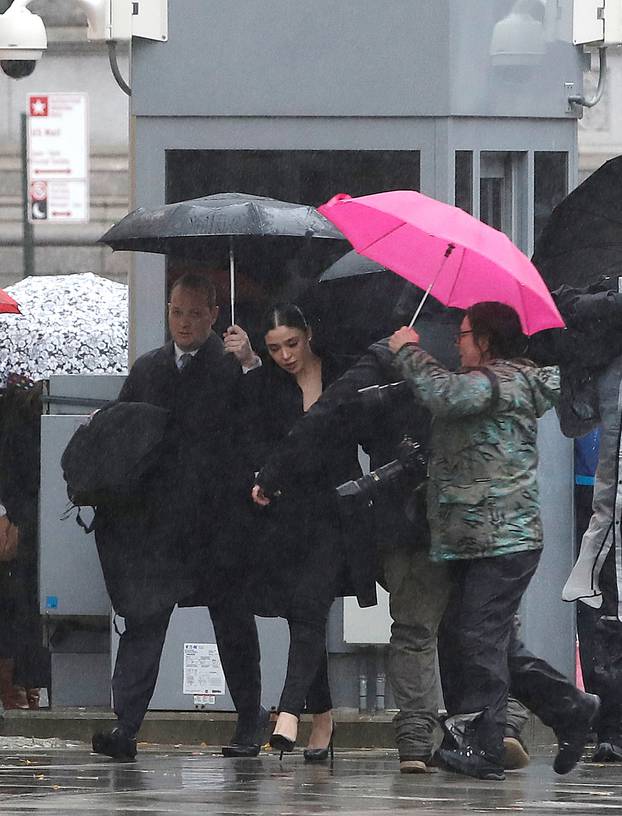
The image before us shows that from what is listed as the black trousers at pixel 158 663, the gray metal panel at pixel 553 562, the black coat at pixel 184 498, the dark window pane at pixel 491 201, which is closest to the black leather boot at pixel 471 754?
the black trousers at pixel 158 663

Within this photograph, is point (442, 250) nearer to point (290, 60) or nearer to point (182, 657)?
point (290, 60)

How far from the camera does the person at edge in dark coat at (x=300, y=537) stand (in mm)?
8211

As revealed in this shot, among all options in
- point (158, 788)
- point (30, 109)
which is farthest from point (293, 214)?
point (30, 109)

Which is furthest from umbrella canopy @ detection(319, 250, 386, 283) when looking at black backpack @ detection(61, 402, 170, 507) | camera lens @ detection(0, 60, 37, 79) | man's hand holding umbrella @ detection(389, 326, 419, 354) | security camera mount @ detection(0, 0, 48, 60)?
camera lens @ detection(0, 60, 37, 79)

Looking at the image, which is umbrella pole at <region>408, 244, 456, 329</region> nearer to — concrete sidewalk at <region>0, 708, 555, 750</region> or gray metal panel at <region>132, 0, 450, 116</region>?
gray metal panel at <region>132, 0, 450, 116</region>

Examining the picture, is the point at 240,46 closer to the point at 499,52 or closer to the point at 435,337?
the point at 499,52

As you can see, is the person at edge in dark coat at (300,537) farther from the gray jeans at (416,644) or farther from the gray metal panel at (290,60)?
the gray metal panel at (290,60)

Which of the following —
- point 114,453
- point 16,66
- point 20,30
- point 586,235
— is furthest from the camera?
point 16,66

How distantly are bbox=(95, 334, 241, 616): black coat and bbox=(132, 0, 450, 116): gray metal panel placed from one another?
62.2 inches

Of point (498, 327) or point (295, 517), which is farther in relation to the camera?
point (295, 517)

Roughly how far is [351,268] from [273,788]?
7.66 feet

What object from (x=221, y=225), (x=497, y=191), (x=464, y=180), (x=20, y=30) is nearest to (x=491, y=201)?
(x=497, y=191)

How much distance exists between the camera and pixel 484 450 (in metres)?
7.63

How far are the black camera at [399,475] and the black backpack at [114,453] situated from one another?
93cm
